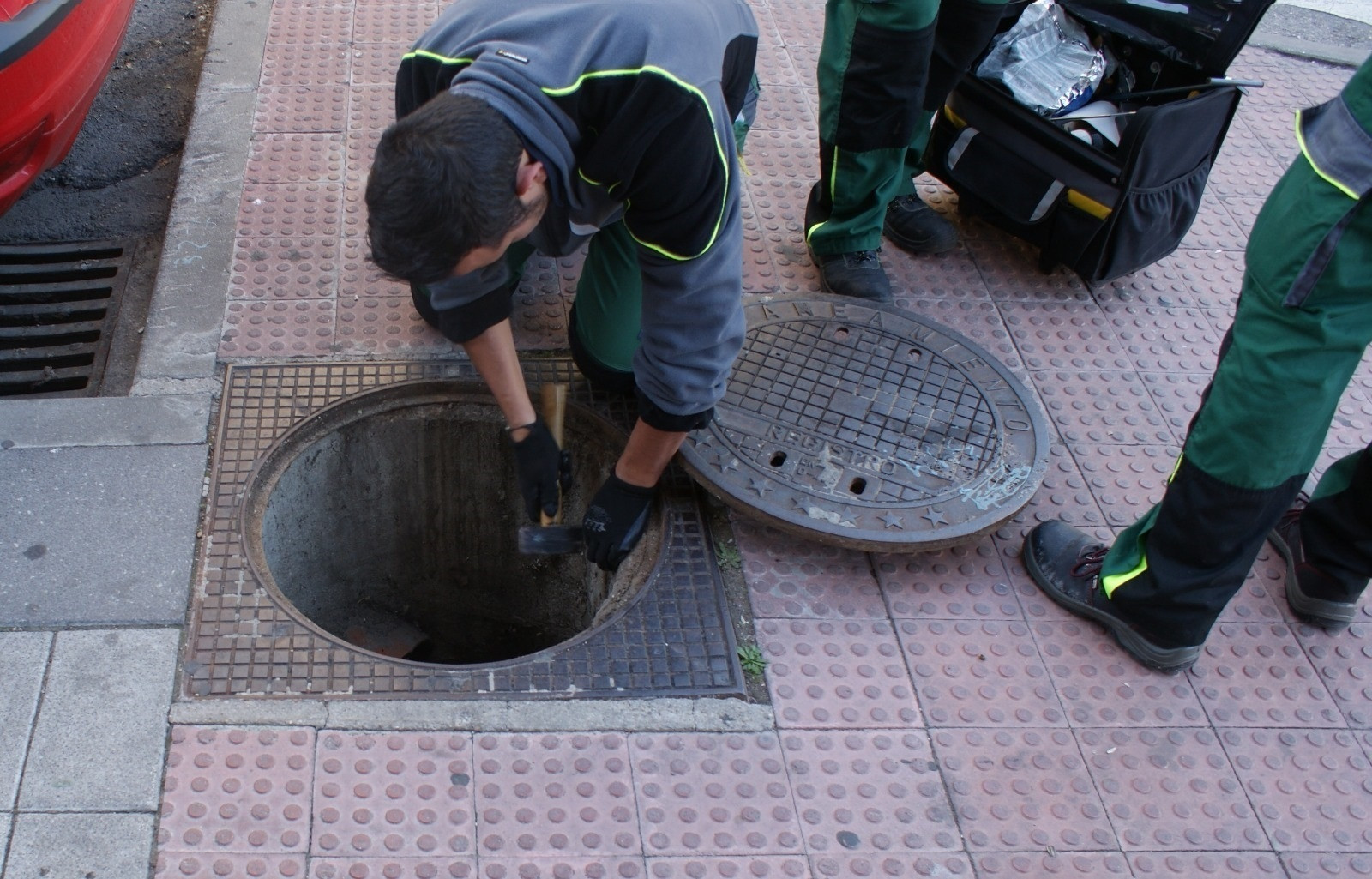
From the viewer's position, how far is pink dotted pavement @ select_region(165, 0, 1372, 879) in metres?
1.91

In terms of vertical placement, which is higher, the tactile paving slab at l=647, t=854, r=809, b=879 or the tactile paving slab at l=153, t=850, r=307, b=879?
the tactile paving slab at l=647, t=854, r=809, b=879

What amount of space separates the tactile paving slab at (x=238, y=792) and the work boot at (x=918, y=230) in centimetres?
226

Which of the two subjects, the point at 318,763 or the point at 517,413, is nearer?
the point at 318,763

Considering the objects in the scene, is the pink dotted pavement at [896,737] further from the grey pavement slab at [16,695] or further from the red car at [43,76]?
the red car at [43,76]

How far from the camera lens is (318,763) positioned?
1966mm

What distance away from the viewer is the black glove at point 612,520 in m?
2.39

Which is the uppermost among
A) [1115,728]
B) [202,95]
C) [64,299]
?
[1115,728]

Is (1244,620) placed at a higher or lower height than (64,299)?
higher

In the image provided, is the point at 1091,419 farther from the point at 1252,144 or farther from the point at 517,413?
the point at 1252,144

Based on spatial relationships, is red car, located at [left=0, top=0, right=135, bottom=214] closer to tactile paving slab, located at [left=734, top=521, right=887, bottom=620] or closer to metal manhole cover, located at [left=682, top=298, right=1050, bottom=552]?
metal manhole cover, located at [left=682, top=298, right=1050, bottom=552]

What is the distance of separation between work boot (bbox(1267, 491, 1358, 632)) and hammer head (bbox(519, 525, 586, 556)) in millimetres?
1538

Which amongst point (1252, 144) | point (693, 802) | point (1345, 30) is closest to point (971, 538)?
point (693, 802)

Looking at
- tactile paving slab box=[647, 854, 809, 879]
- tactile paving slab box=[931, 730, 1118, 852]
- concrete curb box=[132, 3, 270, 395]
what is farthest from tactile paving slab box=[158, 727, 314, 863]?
tactile paving slab box=[931, 730, 1118, 852]

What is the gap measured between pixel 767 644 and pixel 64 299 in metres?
2.37
